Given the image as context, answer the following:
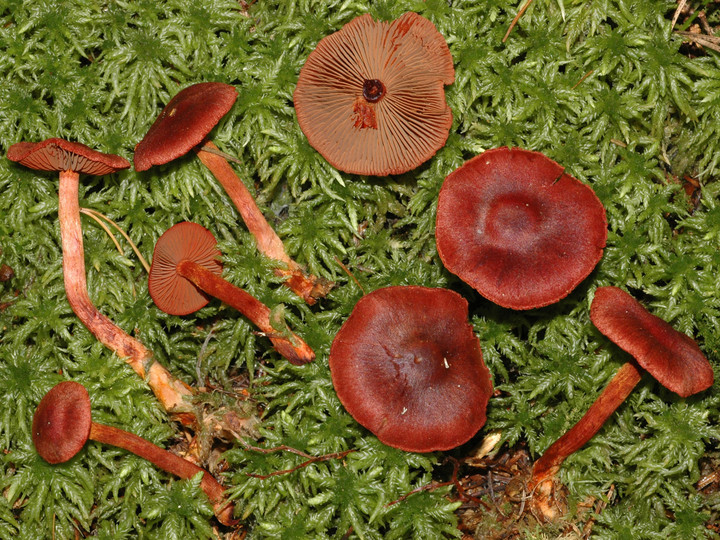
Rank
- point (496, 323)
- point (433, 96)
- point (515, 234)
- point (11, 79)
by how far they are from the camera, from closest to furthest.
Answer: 1. point (515, 234)
2. point (433, 96)
3. point (496, 323)
4. point (11, 79)

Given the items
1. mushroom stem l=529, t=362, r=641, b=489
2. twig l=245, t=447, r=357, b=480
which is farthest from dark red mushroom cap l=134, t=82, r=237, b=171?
mushroom stem l=529, t=362, r=641, b=489

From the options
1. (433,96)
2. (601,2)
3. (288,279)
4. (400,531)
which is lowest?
(400,531)

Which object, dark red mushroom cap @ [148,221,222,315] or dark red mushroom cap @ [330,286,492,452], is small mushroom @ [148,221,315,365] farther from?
dark red mushroom cap @ [330,286,492,452]

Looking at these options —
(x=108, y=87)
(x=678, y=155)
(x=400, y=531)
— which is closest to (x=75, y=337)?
(x=108, y=87)

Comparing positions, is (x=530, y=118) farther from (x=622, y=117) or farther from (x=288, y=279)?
(x=288, y=279)

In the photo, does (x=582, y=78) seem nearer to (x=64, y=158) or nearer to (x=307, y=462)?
(x=307, y=462)

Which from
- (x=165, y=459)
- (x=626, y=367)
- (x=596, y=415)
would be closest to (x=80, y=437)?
(x=165, y=459)
